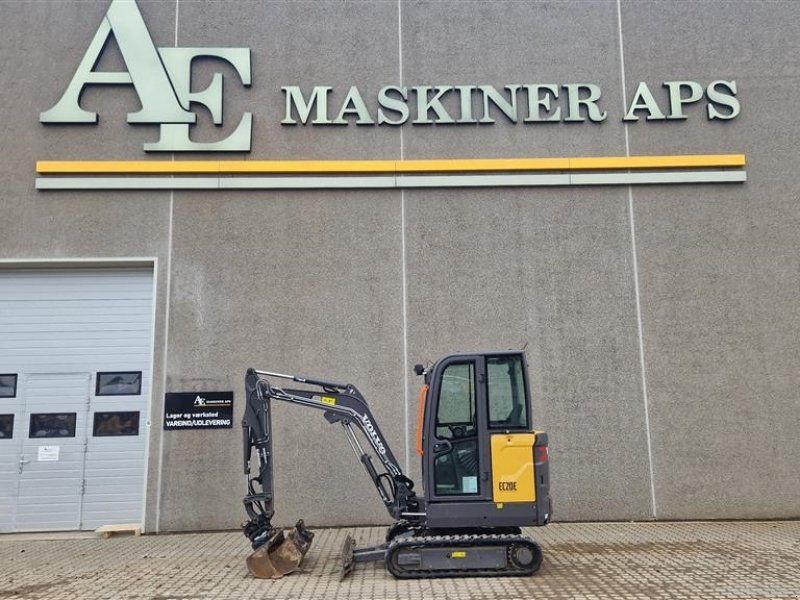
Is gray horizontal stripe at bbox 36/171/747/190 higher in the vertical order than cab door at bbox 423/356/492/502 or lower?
higher

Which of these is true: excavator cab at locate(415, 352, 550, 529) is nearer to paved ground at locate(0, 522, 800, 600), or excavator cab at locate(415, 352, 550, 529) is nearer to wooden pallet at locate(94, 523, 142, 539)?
paved ground at locate(0, 522, 800, 600)


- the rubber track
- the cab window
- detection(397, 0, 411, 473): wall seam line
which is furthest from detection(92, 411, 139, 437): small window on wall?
the cab window

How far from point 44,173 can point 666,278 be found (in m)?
9.69

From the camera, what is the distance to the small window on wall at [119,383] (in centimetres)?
974

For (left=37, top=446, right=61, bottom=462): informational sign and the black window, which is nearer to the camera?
the black window

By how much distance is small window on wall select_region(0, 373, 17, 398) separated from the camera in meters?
9.66

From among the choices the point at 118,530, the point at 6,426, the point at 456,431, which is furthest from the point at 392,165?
the point at 6,426

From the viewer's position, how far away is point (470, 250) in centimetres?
992

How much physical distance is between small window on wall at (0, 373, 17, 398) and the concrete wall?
1888mm

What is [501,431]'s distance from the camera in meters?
6.48

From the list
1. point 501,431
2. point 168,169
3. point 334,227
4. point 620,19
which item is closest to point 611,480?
point 501,431

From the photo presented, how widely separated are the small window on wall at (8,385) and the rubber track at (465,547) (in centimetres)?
665

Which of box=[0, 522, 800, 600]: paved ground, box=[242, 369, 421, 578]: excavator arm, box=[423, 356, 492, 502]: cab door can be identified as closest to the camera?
box=[0, 522, 800, 600]: paved ground

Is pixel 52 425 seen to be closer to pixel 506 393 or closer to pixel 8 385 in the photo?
pixel 8 385
